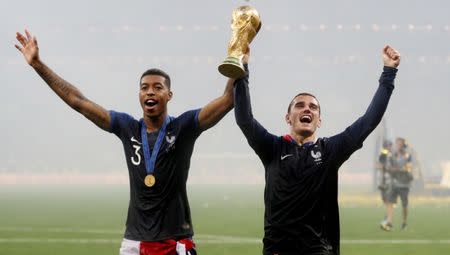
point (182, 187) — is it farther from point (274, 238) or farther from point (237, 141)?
point (237, 141)

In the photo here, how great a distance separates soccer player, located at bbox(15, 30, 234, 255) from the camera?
5.16m

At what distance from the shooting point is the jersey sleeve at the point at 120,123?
5.52 meters

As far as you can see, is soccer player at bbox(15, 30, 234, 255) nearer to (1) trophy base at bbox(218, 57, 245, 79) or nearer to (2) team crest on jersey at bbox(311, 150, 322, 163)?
(1) trophy base at bbox(218, 57, 245, 79)

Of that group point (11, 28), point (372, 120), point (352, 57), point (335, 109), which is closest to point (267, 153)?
point (372, 120)

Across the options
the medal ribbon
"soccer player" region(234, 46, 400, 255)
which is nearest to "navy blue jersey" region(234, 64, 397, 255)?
"soccer player" region(234, 46, 400, 255)

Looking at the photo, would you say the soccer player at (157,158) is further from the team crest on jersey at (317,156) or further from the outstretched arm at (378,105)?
the outstretched arm at (378,105)

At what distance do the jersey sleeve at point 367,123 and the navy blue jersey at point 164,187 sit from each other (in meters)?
1.01

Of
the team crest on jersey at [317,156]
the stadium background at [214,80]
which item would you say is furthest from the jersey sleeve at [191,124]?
the stadium background at [214,80]

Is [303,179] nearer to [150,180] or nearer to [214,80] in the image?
[150,180]

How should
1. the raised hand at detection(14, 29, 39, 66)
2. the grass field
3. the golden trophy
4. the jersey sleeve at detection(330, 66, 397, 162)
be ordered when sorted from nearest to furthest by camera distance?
the golden trophy, the jersey sleeve at detection(330, 66, 397, 162), the raised hand at detection(14, 29, 39, 66), the grass field

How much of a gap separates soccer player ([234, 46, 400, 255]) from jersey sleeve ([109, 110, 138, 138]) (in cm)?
89

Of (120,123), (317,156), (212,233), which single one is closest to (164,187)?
(120,123)

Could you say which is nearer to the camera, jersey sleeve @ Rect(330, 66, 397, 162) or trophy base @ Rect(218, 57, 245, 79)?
trophy base @ Rect(218, 57, 245, 79)

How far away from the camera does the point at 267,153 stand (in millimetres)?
5211
